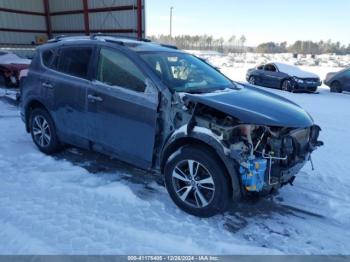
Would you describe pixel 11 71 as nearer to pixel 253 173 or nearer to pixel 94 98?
pixel 94 98

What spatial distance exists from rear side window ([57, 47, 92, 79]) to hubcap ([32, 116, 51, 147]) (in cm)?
95

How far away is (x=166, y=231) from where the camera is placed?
10.9 ft

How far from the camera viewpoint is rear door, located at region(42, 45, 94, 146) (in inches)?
177

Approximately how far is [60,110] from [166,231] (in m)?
2.58

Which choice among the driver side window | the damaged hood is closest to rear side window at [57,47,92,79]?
the damaged hood

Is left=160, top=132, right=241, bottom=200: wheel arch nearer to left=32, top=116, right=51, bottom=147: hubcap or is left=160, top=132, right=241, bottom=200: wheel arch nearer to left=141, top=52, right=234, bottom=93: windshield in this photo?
left=141, top=52, right=234, bottom=93: windshield

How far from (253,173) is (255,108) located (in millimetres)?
726

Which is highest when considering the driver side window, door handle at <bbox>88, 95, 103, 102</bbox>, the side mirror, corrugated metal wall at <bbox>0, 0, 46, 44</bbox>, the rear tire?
corrugated metal wall at <bbox>0, 0, 46, 44</bbox>

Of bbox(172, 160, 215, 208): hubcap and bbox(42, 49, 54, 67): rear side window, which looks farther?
bbox(42, 49, 54, 67): rear side window

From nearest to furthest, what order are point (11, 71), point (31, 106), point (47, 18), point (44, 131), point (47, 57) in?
point (47, 57)
point (44, 131)
point (31, 106)
point (11, 71)
point (47, 18)

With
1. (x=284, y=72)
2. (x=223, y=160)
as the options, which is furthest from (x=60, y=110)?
(x=284, y=72)

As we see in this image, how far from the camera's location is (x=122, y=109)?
3.98 m

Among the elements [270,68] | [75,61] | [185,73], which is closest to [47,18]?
[270,68]

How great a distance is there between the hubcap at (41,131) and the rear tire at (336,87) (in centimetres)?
1392
